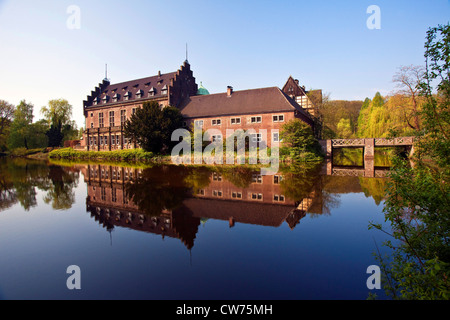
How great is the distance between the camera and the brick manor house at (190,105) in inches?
1272

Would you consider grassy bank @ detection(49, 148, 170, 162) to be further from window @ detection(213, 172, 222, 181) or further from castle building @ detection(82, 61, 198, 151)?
window @ detection(213, 172, 222, 181)

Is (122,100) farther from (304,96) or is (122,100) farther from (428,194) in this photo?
(428,194)

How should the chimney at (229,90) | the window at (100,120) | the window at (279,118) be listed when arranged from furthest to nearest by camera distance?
the window at (100,120)
the chimney at (229,90)
the window at (279,118)

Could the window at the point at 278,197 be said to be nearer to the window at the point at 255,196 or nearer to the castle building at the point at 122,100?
the window at the point at 255,196

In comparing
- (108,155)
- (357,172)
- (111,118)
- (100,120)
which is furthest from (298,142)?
(100,120)

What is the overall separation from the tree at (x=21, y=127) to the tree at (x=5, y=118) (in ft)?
4.89

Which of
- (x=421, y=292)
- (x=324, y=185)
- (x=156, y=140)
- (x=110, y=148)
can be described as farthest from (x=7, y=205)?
(x=110, y=148)

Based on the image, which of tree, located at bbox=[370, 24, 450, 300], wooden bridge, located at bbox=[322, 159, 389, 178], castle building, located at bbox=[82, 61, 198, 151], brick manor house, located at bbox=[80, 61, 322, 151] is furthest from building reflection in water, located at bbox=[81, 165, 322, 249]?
castle building, located at bbox=[82, 61, 198, 151]

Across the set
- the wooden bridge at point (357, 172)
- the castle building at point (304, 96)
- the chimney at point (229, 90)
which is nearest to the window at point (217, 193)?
the wooden bridge at point (357, 172)

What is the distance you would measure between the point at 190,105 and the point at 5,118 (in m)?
47.1

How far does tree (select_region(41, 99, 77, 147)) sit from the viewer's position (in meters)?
55.5

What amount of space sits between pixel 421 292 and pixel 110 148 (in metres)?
46.0

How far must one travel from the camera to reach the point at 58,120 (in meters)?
56.9

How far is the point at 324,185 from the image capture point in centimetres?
1292
